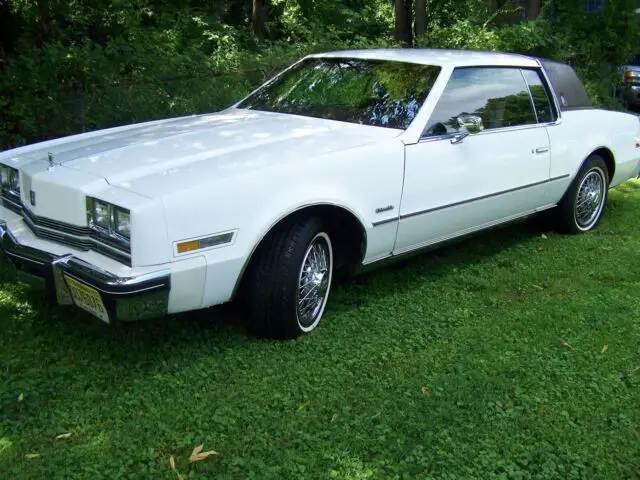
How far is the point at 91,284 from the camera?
3.22 m

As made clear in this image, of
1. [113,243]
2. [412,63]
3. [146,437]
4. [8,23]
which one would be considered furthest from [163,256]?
[8,23]

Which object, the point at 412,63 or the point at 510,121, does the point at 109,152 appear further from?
the point at 510,121

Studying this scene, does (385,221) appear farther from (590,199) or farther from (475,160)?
(590,199)

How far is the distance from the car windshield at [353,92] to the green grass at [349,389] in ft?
3.82

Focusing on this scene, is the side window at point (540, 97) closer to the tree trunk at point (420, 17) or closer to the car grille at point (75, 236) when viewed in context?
the car grille at point (75, 236)

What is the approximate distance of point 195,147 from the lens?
390 centimetres

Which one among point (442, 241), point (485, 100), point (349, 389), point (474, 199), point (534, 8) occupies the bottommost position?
point (349, 389)

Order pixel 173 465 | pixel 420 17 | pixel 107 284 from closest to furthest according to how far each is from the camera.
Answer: pixel 173 465, pixel 107 284, pixel 420 17

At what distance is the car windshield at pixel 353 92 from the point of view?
4.55 m

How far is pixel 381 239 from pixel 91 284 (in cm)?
175

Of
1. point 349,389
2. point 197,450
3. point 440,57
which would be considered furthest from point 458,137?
point 197,450

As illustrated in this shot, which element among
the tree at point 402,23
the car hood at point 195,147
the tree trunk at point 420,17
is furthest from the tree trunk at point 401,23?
the car hood at point 195,147

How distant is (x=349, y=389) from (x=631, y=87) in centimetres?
1233

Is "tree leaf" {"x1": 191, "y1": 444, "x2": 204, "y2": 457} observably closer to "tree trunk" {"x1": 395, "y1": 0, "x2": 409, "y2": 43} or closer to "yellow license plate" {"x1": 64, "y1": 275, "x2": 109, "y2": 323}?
"yellow license plate" {"x1": 64, "y1": 275, "x2": 109, "y2": 323}
